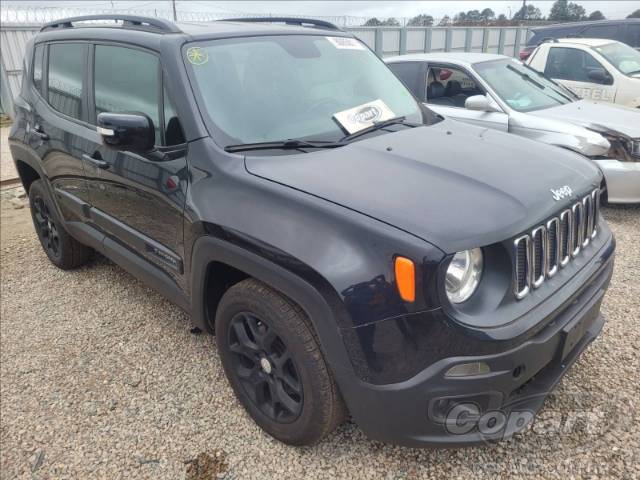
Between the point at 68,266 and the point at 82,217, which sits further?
the point at 68,266

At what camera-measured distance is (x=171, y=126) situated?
2.53 m

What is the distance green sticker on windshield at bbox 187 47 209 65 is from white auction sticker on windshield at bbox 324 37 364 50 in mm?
915

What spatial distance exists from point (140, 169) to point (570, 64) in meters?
7.42

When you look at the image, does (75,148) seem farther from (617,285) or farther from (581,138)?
(581,138)

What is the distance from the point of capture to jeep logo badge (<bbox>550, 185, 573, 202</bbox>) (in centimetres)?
211

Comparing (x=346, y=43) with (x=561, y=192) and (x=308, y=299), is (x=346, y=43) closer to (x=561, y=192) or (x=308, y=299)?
(x=561, y=192)

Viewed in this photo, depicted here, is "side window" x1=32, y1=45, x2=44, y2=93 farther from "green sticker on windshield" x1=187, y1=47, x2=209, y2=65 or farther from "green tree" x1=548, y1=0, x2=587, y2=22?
"green tree" x1=548, y1=0, x2=587, y2=22

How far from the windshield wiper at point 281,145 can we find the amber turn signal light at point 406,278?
36.0 inches

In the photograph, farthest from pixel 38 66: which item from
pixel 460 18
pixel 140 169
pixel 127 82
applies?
pixel 460 18

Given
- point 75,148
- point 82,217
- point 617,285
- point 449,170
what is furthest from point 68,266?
point 617,285

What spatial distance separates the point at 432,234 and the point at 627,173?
13.3ft

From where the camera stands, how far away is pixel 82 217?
355 centimetres

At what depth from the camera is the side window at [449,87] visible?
5.73 metres

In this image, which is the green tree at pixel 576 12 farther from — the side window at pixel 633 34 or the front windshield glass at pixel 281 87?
the front windshield glass at pixel 281 87
